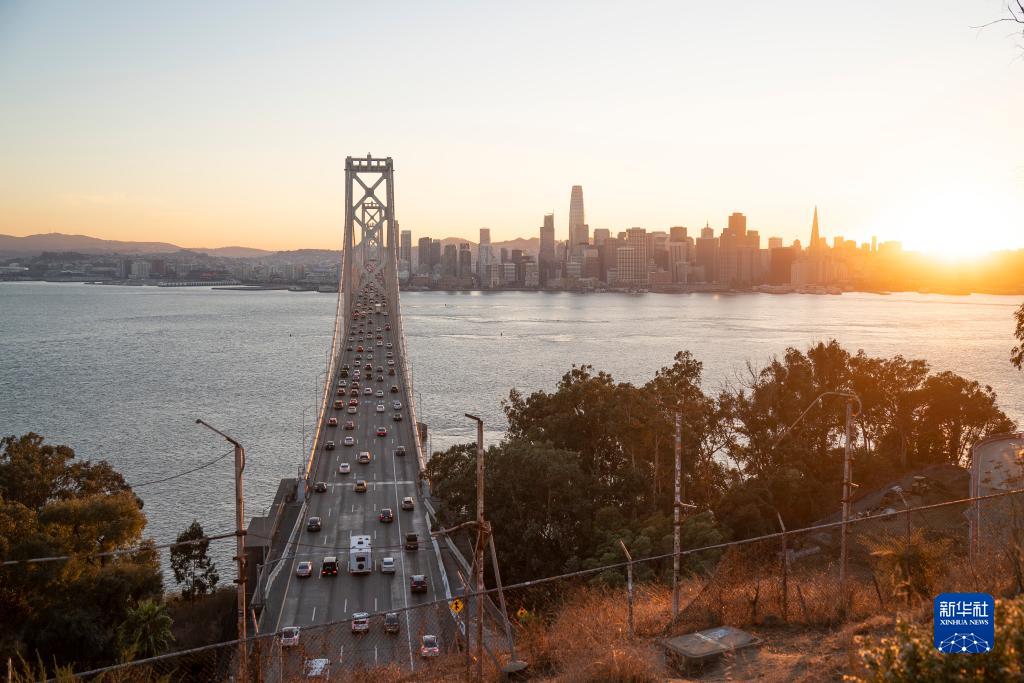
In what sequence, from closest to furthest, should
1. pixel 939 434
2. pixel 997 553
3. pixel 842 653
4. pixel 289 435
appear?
pixel 842 653 < pixel 997 553 < pixel 939 434 < pixel 289 435

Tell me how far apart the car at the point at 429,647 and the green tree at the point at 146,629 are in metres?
6.74

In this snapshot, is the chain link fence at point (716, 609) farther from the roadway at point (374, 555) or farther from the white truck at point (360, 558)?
the white truck at point (360, 558)

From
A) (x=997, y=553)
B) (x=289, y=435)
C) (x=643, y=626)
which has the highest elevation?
(x=997, y=553)

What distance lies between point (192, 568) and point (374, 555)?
25.8 feet

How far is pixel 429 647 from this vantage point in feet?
48.7

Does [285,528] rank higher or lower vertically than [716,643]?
lower

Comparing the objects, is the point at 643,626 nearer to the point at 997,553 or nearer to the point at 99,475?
the point at 997,553

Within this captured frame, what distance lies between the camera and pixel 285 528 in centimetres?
2578

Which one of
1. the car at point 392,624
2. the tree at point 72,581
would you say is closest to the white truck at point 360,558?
the car at point 392,624

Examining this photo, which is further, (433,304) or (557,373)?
(433,304)

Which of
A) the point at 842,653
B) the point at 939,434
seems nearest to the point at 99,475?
the point at 842,653

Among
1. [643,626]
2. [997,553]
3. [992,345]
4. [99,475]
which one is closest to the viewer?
[997,553]

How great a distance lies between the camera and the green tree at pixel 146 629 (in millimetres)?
17891

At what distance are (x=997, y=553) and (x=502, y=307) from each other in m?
150
